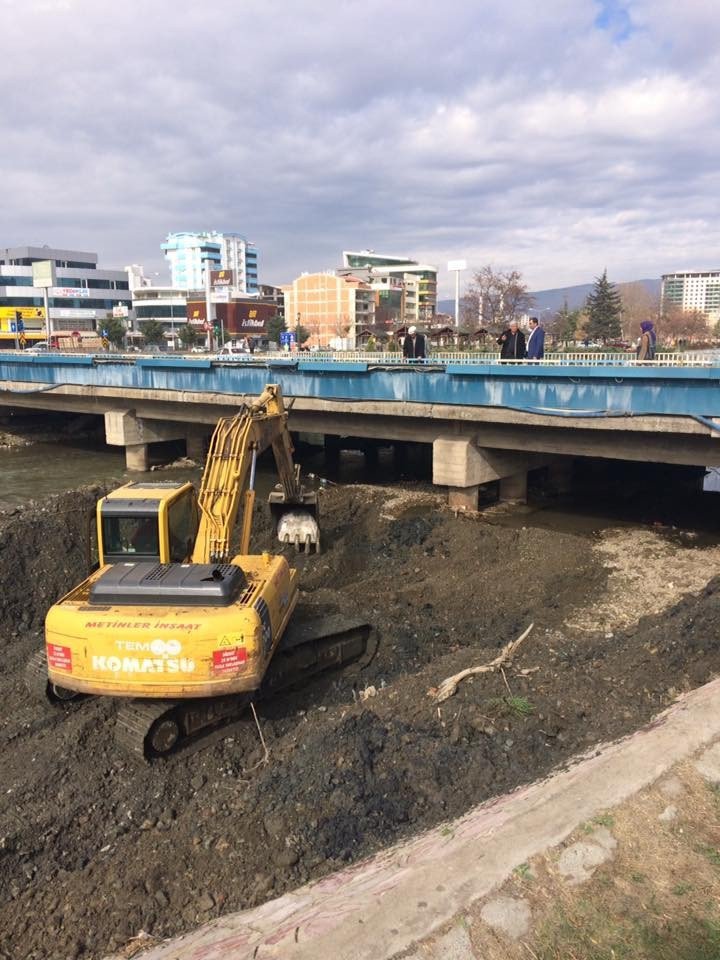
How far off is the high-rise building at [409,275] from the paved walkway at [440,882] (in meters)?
138

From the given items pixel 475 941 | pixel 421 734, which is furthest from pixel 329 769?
pixel 475 941

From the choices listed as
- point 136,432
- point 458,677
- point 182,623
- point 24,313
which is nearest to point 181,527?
point 182,623

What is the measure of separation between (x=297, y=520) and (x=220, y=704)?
6.88 meters

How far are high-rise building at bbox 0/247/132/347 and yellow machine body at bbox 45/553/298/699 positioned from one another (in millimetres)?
100148

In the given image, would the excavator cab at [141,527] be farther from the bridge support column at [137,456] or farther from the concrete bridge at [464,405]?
the bridge support column at [137,456]

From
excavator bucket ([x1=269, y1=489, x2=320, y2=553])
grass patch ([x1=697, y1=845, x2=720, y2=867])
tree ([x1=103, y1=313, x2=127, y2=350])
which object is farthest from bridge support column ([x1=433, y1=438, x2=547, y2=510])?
tree ([x1=103, y1=313, x2=127, y2=350])

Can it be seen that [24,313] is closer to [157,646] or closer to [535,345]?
[535,345]

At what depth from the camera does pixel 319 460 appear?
99.0 ft

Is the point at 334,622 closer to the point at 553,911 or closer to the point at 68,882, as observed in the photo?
the point at 68,882

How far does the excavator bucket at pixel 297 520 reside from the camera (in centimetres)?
1463


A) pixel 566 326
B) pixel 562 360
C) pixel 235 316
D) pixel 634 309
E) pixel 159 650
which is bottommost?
pixel 159 650

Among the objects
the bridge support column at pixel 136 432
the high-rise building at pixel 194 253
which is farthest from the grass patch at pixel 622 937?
the high-rise building at pixel 194 253

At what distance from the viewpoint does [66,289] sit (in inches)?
4181

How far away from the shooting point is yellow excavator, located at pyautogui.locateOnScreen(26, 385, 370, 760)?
721 cm
